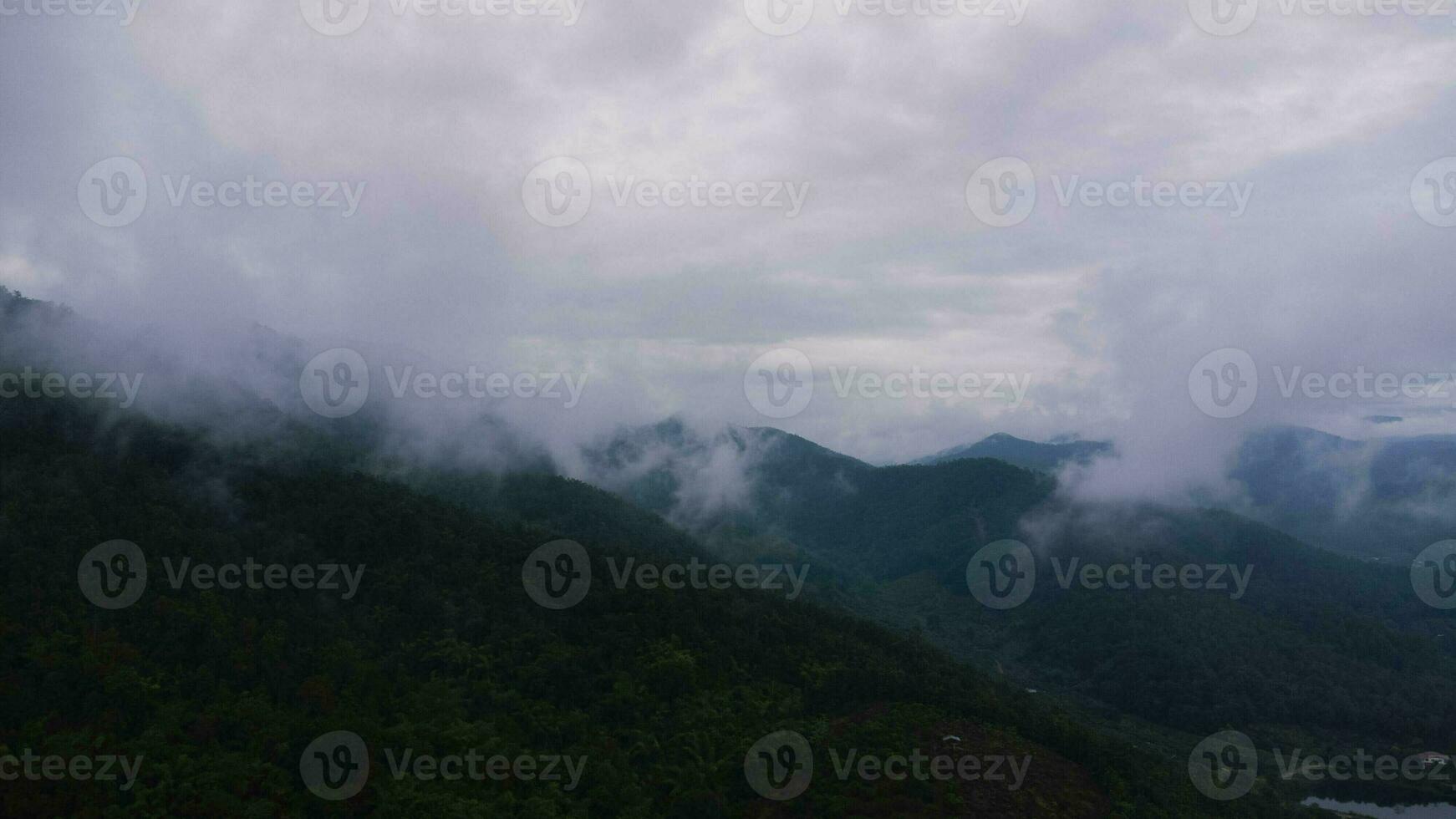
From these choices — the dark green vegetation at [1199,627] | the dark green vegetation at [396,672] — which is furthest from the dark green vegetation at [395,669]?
the dark green vegetation at [1199,627]

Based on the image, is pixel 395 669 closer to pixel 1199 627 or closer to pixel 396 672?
pixel 396 672

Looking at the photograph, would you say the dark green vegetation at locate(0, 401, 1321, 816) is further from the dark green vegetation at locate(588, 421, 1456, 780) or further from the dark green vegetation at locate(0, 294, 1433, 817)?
the dark green vegetation at locate(588, 421, 1456, 780)

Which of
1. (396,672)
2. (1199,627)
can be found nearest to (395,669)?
(396,672)

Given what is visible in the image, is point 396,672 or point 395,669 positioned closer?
point 396,672

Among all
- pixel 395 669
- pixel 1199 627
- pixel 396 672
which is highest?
pixel 395 669

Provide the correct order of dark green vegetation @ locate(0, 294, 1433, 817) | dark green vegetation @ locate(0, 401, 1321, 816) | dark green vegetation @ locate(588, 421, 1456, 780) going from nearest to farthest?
1. dark green vegetation @ locate(0, 401, 1321, 816)
2. dark green vegetation @ locate(0, 294, 1433, 817)
3. dark green vegetation @ locate(588, 421, 1456, 780)

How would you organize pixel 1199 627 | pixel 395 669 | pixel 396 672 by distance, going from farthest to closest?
pixel 1199 627 < pixel 395 669 < pixel 396 672

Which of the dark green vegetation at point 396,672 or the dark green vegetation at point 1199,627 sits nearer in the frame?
the dark green vegetation at point 396,672

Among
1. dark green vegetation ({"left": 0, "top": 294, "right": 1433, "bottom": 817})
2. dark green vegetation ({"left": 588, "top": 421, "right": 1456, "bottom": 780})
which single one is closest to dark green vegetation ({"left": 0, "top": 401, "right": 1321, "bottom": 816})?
dark green vegetation ({"left": 0, "top": 294, "right": 1433, "bottom": 817})

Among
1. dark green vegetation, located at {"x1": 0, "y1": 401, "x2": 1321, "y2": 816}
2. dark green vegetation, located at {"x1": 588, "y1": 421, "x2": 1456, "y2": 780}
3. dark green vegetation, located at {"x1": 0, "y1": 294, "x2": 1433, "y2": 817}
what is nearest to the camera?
dark green vegetation, located at {"x1": 0, "y1": 401, "x2": 1321, "y2": 816}

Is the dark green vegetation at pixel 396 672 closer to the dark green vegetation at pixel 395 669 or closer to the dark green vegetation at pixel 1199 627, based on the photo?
the dark green vegetation at pixel 395 669

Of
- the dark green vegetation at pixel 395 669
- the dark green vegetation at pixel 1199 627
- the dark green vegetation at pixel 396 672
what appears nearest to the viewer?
the dark green vegetation at pixel 396 672

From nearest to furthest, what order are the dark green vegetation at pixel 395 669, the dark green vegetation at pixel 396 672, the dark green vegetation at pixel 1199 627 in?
1. the dark green vegetation at pixel 396 672
2. the dark green vegetation at pixel 395 669
3. the dark green vegetation at pixel 1199 627
